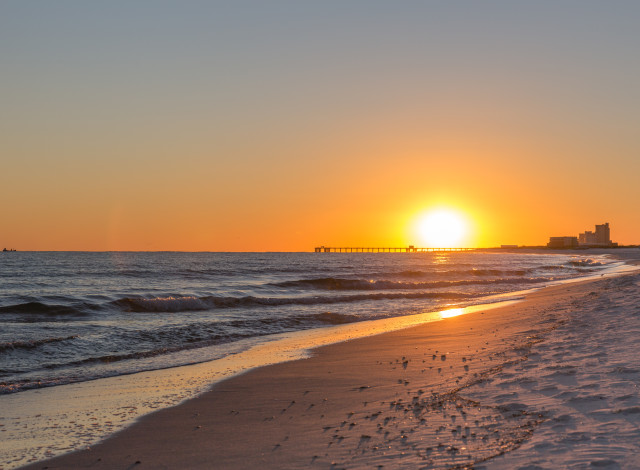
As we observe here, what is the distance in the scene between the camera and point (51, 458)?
237 inches

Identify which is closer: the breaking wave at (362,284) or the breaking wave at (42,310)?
the breaking wave at (42,310)

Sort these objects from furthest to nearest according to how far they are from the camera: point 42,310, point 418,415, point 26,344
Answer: point 42,310, point 26,344, point 418,415

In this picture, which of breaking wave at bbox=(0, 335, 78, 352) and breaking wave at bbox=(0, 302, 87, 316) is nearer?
breaking wave at bbox=(0, 335, 78, 352)

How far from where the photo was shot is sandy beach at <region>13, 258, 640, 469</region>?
538 centimetres

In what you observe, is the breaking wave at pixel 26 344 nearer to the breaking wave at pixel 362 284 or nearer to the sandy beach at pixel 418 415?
the sandy beach at pixel 418 415

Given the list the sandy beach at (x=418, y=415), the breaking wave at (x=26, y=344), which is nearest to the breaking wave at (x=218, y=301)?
the breaking wave at (x=26, y=344)

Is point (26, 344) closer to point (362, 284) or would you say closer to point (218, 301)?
point (218, 301)

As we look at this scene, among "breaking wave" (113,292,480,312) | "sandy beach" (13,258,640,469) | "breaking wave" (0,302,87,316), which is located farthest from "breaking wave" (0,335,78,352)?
"breaking wave" (113,292,480,312)

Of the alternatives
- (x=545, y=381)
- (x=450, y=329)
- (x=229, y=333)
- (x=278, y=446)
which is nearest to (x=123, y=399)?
(x=278, y=446)

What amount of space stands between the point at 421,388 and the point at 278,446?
3.06m

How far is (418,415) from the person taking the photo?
681 cm

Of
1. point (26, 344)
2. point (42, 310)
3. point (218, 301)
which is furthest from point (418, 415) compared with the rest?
point (218, 301)

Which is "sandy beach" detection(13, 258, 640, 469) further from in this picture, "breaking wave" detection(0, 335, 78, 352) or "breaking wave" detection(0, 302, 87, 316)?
"breaking wave" detection(0, 302, 87, 316)

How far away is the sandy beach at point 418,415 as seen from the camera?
17.7 ft
